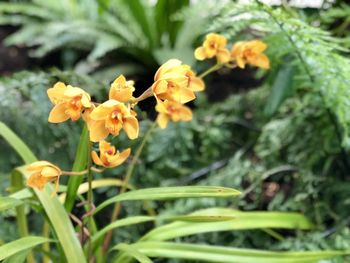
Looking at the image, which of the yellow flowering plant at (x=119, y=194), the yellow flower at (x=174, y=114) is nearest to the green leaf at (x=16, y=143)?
the yellow flowering plant at (x=119, y=194)

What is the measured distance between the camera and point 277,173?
1.38 meters

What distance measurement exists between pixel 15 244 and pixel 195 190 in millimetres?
277

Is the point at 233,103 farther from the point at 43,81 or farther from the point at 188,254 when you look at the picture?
the point at 188,254

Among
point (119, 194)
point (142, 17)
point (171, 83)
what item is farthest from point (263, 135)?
point (142, 17)

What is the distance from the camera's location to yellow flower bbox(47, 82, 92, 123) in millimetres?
699

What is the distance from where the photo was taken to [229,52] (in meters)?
1.00

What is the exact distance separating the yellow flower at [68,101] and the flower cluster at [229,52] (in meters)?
0.31

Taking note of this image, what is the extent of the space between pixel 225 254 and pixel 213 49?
1.20ft

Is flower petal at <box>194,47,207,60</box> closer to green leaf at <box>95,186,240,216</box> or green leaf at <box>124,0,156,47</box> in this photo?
green leaf at <box>95,186,240,216</box>

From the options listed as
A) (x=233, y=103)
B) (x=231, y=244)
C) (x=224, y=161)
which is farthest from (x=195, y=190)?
(x=233, y=103)

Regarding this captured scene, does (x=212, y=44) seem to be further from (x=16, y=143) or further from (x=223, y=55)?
(x=16, y=143)

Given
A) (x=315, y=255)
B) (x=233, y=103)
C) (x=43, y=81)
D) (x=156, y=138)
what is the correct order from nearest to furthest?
(x=315, y=255)
(x=43, y=81)
(x=156, y=138)
(x=233, y=103)

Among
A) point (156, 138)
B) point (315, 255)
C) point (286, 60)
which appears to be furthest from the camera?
point (156, 138)

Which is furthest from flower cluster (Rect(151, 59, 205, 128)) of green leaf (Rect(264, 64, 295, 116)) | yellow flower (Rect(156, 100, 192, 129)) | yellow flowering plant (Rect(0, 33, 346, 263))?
green leaf (Rect(264, 64, 295, 116))
